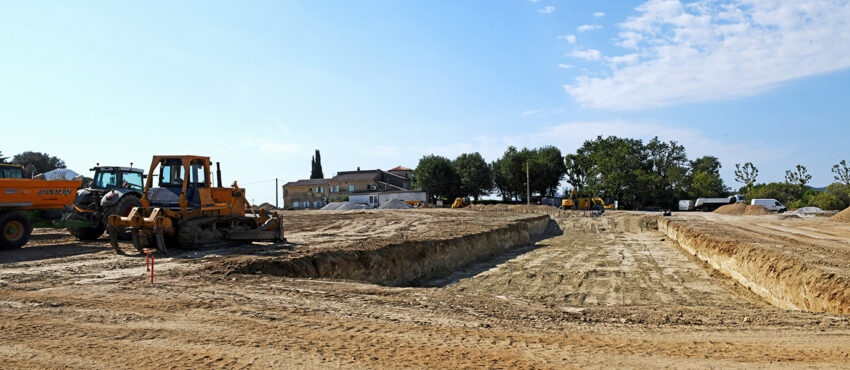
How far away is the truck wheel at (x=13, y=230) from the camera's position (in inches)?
509

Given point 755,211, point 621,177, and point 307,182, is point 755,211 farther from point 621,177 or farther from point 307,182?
point 307,182

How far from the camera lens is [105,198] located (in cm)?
1455

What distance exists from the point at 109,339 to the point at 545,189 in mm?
75813

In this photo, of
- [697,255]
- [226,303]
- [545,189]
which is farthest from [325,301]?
[545,189]

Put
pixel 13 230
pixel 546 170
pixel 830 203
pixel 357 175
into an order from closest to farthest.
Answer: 1. pixel 13 230
2. pixel 830 203
3. pixel 546 170
4. pixel 357 175

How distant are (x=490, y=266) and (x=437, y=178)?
5474 centimetres

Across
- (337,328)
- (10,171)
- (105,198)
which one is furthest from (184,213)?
(337,328)

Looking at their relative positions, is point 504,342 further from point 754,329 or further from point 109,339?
point 109,339

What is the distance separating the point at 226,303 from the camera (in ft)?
22.6

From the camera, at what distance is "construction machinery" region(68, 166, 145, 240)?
48.2 ft

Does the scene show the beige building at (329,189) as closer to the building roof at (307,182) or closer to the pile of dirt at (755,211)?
the building roof at (307,182)

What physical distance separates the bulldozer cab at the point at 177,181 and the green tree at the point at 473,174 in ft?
205

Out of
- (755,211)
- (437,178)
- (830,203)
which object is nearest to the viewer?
(755,211)

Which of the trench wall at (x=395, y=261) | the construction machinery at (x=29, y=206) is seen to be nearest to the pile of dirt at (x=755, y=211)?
the trench wall at (x=395, y=261)
